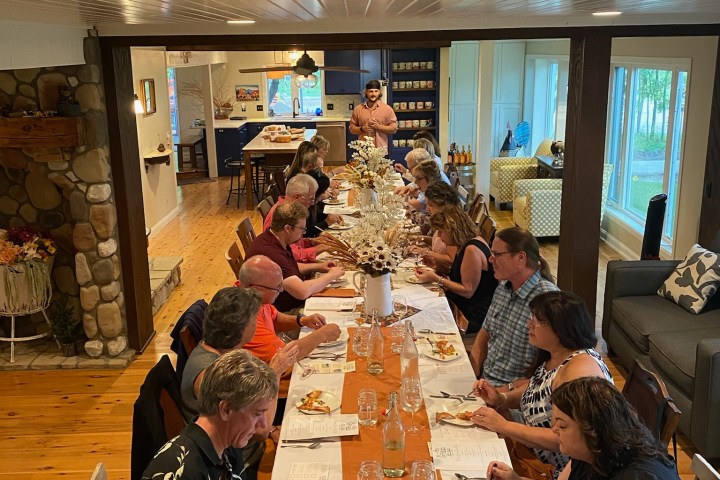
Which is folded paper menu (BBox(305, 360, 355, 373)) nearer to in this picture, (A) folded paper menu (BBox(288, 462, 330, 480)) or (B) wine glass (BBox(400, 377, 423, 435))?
(B) wine glass (BBox(400, 377, 423, 435))

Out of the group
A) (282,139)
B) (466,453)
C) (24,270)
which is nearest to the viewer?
(466,453)

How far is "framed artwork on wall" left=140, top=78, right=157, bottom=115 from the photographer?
922 cm

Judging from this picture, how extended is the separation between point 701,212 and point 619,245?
2.71 m

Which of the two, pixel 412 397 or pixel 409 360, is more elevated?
pixel 409 360

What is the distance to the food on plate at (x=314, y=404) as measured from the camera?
114 inches

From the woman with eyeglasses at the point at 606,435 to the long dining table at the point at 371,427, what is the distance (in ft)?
1.51

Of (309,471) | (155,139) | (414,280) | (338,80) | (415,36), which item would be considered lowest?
(309,471)

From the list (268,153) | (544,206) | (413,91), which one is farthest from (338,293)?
(413,91)

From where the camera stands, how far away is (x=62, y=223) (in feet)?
18.4

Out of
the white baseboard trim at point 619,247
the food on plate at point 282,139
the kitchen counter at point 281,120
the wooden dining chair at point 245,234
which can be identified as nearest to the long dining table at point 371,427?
the wooden dining chair at point 245,234

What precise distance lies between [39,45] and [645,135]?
6557mm

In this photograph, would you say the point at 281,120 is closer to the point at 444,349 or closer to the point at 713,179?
the point at 713,179

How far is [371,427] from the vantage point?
2.79 m

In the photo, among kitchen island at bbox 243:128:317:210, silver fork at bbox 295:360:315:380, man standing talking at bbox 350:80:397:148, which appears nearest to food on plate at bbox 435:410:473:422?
silver fork at bbox 295:360:315:380
